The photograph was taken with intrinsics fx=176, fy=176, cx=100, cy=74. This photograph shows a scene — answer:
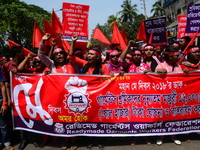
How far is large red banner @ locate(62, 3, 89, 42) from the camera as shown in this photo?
434 centimetres

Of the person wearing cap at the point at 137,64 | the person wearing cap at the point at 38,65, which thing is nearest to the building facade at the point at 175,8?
the person wearing cap at the point at 137,64

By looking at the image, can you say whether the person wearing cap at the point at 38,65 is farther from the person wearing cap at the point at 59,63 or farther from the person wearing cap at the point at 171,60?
the person wearing cap at the point at 171,60

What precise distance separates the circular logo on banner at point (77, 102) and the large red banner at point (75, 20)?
1.62 metres

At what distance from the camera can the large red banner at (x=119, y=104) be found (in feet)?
10.9

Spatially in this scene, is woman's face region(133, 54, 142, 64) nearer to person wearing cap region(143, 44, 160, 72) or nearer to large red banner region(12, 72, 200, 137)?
person wearing cap region(143, 44, 160, 72)

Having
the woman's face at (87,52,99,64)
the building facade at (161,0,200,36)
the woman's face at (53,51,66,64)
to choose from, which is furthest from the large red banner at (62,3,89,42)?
the building facade at (161,0,200,36)

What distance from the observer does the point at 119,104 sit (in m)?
3.32

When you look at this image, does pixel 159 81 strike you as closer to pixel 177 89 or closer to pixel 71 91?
pixel 177 89

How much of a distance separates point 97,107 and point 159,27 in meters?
3.21

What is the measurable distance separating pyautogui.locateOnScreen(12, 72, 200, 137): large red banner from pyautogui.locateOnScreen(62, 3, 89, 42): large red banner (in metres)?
1.50

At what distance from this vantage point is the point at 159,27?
511cm

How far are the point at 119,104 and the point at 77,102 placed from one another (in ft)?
2.60

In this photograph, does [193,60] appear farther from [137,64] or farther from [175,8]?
[175,8]

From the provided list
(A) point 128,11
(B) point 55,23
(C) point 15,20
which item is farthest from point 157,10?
(B) point 55,23
